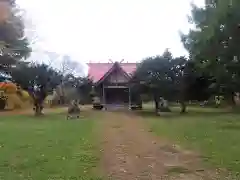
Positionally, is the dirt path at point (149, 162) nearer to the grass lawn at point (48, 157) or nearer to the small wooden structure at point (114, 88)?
the grass lawn at point (48, 157)

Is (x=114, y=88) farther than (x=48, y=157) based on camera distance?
Yes

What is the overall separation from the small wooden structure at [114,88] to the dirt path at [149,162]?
22084mm

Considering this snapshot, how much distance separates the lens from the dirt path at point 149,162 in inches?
284

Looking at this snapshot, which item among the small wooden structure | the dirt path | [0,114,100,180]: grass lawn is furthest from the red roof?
the dirt path

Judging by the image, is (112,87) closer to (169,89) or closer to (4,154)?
(169,89)

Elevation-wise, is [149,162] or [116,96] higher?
[116,96]

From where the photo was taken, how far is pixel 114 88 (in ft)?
117

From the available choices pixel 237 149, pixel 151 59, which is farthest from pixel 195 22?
pixel 237 149

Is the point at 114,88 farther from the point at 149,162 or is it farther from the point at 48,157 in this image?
the point at 149,162

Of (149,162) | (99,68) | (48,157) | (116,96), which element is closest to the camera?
(149,162)

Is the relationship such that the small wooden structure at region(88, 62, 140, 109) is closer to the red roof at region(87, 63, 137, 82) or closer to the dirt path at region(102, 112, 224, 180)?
the red roof at region(87, 63, 137, 82)

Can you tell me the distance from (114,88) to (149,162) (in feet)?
88.6

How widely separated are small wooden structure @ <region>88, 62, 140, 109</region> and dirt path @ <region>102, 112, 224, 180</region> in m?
22.1

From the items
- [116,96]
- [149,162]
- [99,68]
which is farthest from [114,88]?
[149,162]
